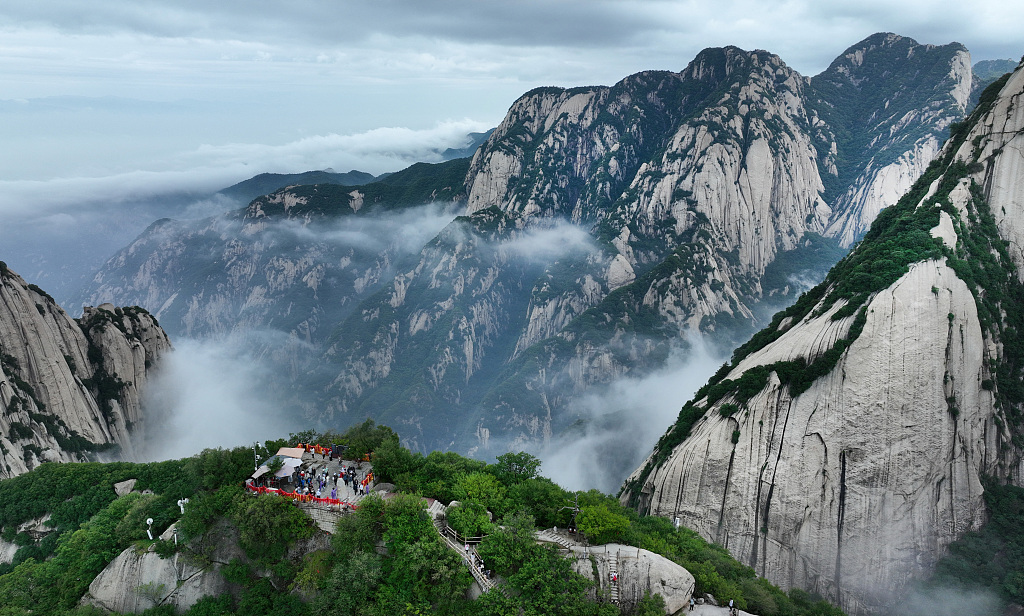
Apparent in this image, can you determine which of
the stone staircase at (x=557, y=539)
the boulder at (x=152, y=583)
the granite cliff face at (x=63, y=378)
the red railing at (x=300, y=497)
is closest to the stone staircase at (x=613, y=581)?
the stone staircase at (x=557, y=539)

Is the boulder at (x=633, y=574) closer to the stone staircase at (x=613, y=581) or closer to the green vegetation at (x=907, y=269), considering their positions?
the stone staircase at (x=613, y=581)

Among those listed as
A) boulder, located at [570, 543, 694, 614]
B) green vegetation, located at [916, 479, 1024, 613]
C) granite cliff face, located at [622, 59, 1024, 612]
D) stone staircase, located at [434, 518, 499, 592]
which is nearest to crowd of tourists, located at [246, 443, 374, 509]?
stone staircase, located at [434, 518, 499, 592]

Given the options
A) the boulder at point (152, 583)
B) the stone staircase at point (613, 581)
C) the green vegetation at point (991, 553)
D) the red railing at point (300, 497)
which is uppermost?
the red railing at point (300, 497)

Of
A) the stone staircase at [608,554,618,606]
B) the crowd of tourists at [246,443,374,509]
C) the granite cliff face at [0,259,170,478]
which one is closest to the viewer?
the stone staircase at [608,554,618,606]

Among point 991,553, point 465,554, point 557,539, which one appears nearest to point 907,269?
point 991,553

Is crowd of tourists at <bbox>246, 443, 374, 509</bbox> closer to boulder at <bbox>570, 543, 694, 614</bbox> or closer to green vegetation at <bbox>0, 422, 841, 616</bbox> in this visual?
green vegetation at <bbox>0, 422, 841, 616</bbox>

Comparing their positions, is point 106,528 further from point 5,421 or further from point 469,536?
point 5,421

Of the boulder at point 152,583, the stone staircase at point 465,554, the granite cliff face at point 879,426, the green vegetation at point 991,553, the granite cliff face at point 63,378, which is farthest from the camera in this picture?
the granite cliff face at point 63,378
